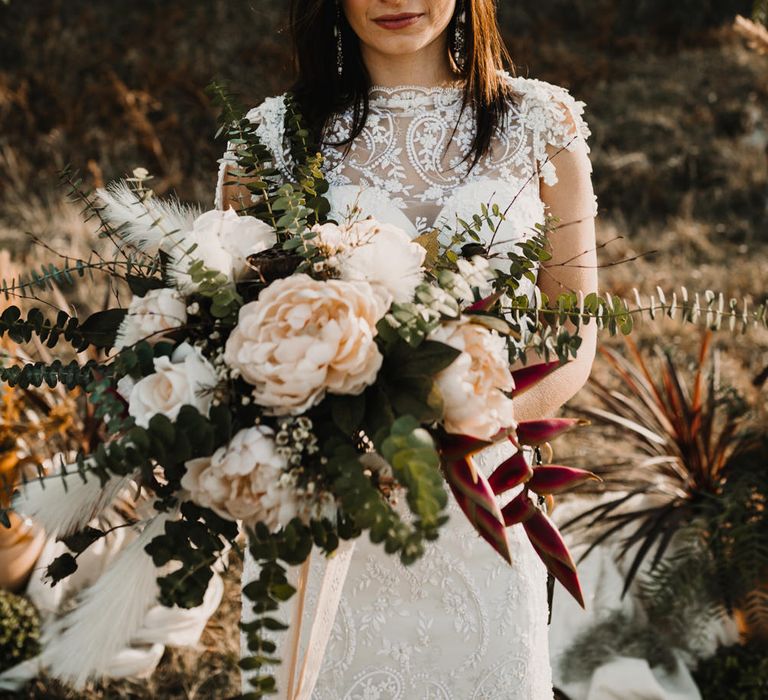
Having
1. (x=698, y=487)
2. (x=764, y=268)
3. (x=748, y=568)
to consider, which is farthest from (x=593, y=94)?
(x=748, y=568)

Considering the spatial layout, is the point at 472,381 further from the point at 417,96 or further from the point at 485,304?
the point at 417,96

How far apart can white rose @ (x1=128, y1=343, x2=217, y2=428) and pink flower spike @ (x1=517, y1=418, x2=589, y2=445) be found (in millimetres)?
644

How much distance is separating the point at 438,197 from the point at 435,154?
0.15 m

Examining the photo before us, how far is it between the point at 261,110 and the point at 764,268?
5190mm

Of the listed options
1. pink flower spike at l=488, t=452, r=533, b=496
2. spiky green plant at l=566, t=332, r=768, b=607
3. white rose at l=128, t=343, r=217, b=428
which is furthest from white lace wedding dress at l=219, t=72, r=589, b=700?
spiky green plant at l=566, t=332, r=768, b=607

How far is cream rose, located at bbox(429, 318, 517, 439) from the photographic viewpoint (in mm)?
1227

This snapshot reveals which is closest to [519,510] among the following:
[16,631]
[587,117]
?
[16,631]

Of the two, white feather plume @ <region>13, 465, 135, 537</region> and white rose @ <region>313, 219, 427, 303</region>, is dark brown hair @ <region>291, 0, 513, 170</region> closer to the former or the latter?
white rose @ <region>313, 219, 427, 303</region>

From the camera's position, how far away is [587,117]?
9.04 m

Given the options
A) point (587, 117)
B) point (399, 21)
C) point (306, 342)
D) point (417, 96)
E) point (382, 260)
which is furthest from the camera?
point (587, 117)

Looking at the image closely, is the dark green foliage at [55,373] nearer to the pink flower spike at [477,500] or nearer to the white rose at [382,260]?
the white rose at [382,260]

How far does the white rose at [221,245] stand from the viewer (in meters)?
1.32

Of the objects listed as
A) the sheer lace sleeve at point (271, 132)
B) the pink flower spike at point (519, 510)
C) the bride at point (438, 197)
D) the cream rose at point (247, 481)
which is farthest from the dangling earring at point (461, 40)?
the cream rose at point (247, 481)

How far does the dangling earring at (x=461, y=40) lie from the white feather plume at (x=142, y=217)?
1.18 metres
